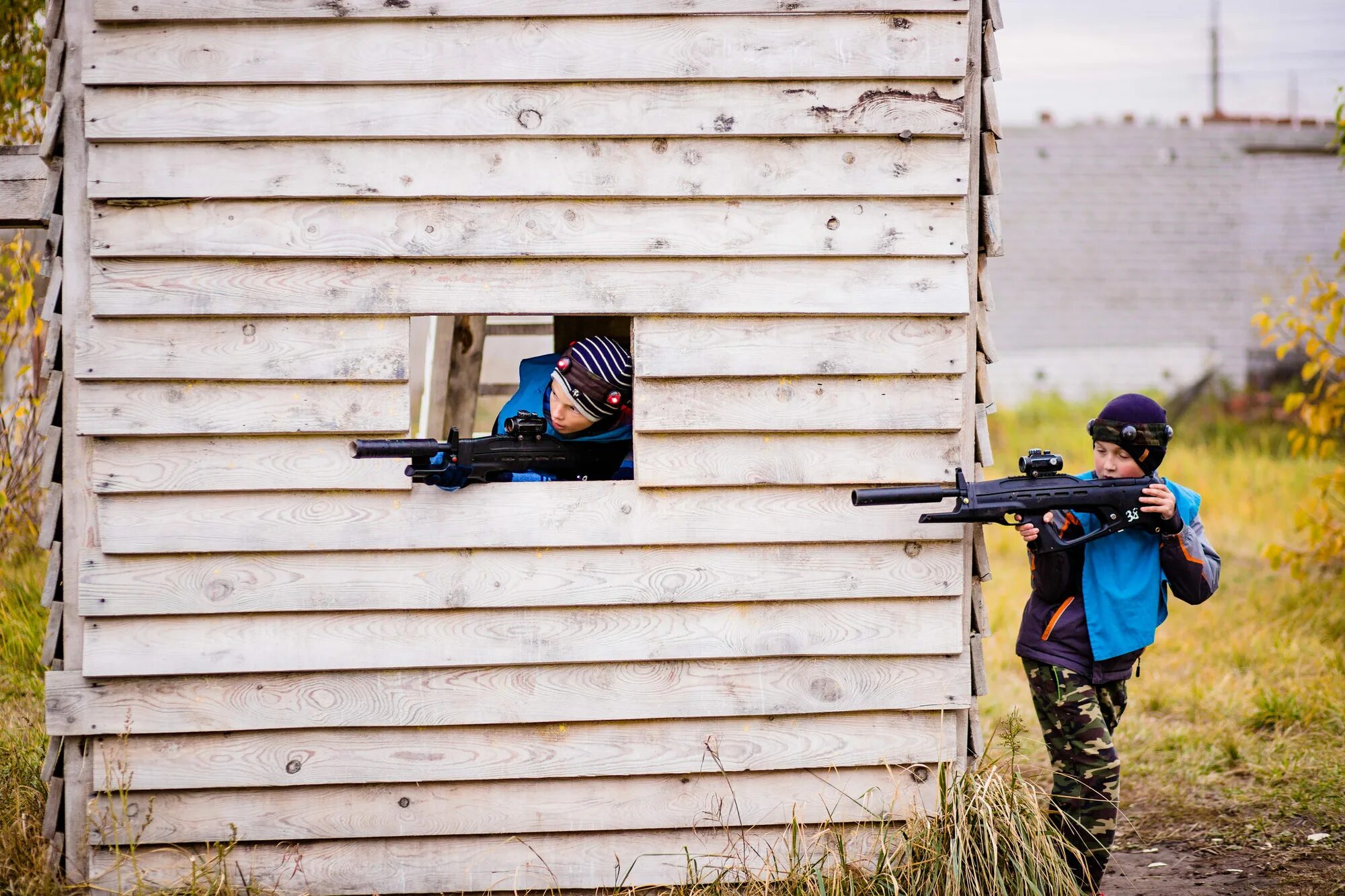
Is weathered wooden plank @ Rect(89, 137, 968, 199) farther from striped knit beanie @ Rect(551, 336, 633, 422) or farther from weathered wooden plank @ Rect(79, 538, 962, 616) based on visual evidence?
weathered wooden plank @ Rect(79, 538, 962, 616)

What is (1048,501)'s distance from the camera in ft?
12.1

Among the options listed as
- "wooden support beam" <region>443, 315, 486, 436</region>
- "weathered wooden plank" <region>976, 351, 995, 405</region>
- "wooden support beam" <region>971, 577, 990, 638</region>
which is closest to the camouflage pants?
"wooden support beam" <region>971, 577, 990, 638</region>

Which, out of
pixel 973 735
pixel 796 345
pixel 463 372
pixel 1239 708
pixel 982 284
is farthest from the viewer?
pixel 1239 708

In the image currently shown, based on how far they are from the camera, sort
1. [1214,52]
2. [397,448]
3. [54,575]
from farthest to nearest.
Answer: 1. [1214,52]
2. [54,575]
3. [397,448]

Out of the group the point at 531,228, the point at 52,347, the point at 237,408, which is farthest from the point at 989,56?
the point at 52,347

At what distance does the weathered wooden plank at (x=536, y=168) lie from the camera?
3.60 m

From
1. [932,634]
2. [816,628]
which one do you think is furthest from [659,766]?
[932,634]

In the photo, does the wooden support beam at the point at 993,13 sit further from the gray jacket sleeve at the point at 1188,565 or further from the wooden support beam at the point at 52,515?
the wooden support beam at the point at 52,515

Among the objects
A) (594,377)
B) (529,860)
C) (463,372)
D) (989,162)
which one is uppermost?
(989,162)

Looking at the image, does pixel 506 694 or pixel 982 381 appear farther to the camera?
pixel 982 381

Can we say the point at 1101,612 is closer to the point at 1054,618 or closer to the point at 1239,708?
the point at 1054,618

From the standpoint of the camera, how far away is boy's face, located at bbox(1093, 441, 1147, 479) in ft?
12.3

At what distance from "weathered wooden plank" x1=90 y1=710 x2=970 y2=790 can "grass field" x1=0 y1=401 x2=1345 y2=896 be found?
0.49 m

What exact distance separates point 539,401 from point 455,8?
163 cm
